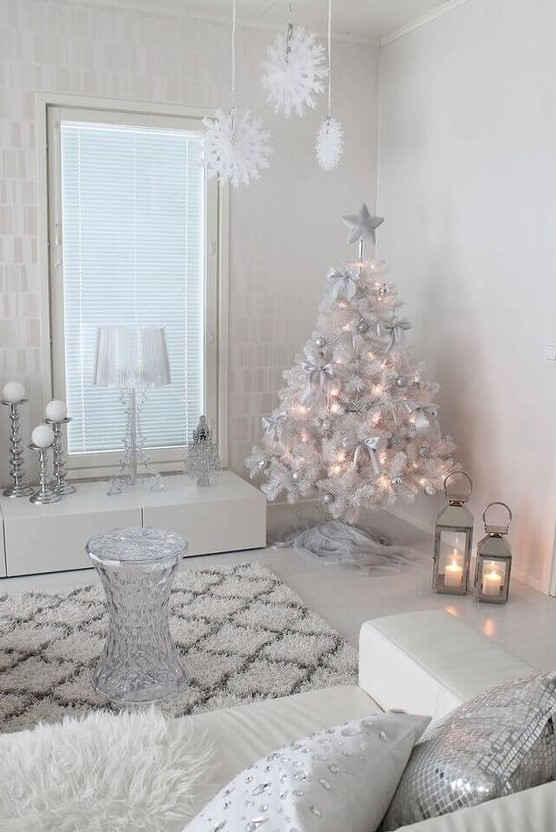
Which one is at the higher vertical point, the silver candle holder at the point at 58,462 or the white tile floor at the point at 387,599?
the silver candle holder at the point at 58,462

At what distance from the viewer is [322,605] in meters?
3.47

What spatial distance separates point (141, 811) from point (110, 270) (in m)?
3.53

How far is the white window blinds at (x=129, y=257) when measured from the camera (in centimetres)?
436

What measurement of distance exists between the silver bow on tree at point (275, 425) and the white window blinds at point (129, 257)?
872mm

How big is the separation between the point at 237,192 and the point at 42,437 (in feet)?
5.93

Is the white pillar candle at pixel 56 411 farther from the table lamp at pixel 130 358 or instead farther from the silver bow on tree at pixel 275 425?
the silver bow on tree at pixel 275 425

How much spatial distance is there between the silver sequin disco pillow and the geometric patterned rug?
1.48 meters

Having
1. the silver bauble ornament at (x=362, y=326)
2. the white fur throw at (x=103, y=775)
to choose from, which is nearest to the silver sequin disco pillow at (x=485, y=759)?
the white fur throw at (x=103, y=775)

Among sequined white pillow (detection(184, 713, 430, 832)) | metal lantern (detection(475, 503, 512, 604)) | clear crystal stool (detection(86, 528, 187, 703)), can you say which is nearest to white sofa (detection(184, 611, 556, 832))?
sequined white pillow (detection(184, 713, 430, 832))

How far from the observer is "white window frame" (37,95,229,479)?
4.23m

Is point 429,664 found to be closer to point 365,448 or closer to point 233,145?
point 365,448

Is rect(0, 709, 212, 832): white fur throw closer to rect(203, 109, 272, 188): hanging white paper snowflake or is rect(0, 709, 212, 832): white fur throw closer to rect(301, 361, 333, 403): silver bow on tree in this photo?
rect(203, 109, 272, 188): hanging white paper snowflake

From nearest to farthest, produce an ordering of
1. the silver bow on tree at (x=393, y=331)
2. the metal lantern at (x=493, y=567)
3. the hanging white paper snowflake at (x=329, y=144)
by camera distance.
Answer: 1. the hanging white paper snowflake at (x=329, y=144)
2. the metal lantern at (x=493, y=567)
3. the silver bow on tree at (x=393, y=331)

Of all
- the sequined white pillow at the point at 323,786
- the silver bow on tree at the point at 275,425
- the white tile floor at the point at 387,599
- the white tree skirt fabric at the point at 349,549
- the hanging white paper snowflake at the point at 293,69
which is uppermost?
the hanging white paper snowflake at the point at 293,69
